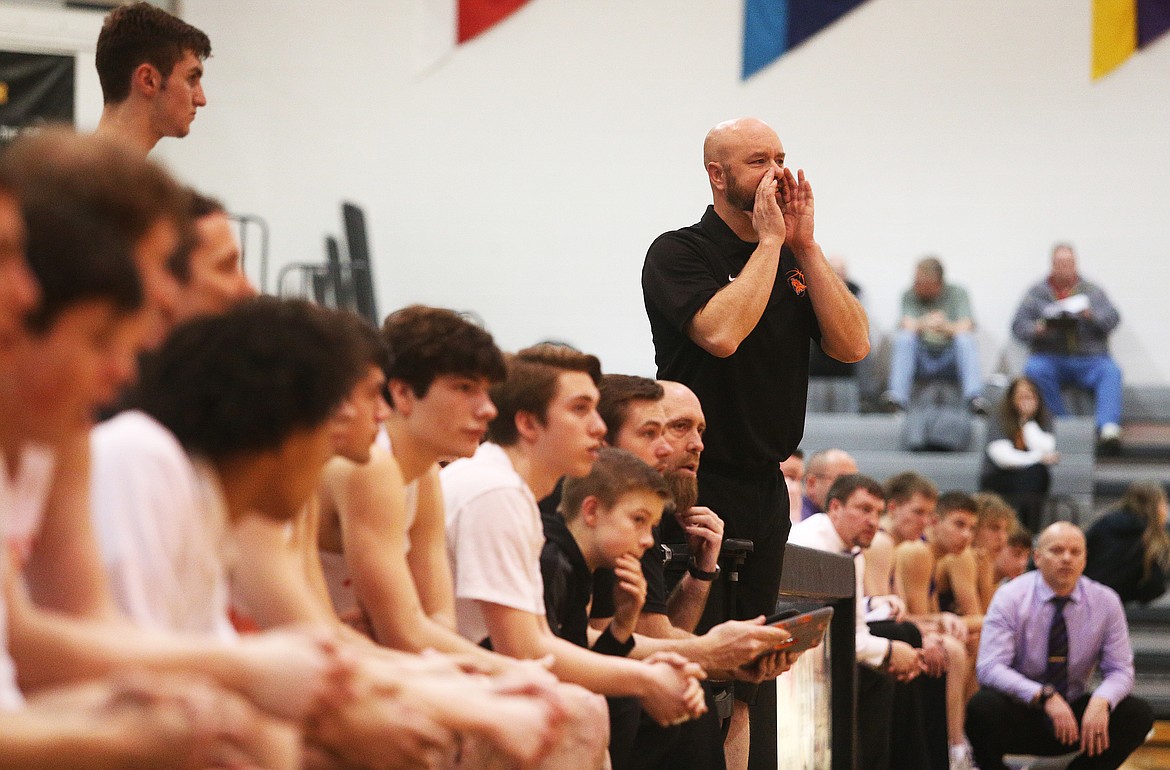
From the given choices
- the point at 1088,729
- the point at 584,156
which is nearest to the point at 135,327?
the point at 1088,729

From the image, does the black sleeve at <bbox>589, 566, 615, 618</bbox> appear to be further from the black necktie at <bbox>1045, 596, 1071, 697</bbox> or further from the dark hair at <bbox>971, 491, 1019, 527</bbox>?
the dark hair at <bbox>971, 491, 1019, 527</bbox>

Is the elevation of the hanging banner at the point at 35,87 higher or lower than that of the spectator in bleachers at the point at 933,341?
higher

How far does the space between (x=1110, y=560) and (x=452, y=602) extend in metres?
7.09

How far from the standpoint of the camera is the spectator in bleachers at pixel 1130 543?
29.3ft

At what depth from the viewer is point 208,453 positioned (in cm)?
176

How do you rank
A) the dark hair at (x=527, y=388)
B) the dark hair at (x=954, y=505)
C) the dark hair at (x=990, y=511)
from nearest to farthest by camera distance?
the dark hair at (x=527, y=388), the dark hair at (x=954, y=505), the dark hair at (x=990, y=511)

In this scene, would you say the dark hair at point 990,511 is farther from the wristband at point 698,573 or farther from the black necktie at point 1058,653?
the wristband at point 698,573

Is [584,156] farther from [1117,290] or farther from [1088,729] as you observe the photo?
[1088,729]

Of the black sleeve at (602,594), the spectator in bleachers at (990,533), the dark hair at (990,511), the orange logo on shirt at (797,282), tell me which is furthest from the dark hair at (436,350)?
the dark hair at (990,511)

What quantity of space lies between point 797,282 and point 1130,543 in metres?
5.80

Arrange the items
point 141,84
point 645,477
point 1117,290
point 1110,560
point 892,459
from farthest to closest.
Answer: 1. point 1117,290
2. point 892,459
3. point 1110,560
4. point 141,84
5. point 645,477

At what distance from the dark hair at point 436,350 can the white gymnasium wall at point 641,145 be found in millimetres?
9863

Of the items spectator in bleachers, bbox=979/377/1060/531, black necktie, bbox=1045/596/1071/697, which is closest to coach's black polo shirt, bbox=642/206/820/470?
black necktie, bbox=1045/596/1071/697

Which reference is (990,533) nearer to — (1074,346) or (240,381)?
(1074,346)
